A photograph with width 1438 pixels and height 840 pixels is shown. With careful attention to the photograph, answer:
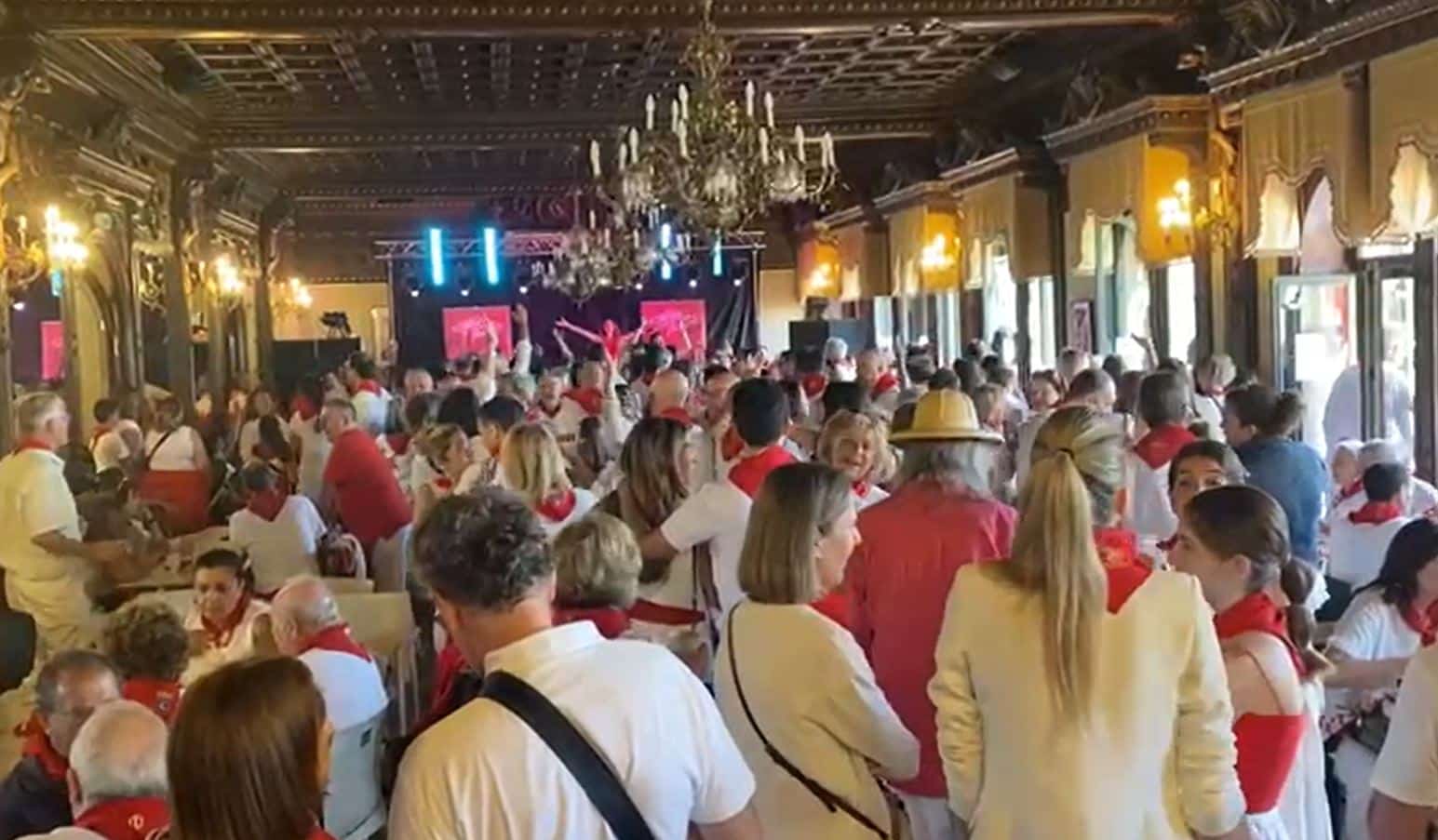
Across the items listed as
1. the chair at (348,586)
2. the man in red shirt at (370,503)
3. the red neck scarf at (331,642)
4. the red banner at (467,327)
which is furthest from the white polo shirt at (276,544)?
the red banner at (467,327)

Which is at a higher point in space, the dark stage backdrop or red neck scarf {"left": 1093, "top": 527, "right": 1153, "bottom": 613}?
the dark stage backdrop

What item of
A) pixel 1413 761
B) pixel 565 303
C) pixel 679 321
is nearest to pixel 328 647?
pixel 1413 761

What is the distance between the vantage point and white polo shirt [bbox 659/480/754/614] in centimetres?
423

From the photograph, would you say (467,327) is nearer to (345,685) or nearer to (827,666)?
(345,685)

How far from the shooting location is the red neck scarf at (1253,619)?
9.32 feet

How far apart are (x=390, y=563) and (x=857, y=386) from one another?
2150mm

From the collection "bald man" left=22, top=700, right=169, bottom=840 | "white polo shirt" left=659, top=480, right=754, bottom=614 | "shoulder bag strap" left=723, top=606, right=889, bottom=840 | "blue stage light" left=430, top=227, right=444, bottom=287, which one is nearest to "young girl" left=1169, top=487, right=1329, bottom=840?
"shoulder bag strap" left=723, top=606, right=889, bottom=840

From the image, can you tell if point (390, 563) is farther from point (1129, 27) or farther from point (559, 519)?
point (1129, 27)

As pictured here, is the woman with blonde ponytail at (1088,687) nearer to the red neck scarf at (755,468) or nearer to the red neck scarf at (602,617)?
the red neck scarf at (602,617)

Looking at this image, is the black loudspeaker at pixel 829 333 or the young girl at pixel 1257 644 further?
the black loudspeaker at pixel 829 333

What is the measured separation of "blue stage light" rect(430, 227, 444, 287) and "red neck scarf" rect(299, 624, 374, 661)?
1968cm

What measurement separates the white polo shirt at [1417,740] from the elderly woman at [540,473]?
2.64 meters

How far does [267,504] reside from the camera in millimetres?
6156

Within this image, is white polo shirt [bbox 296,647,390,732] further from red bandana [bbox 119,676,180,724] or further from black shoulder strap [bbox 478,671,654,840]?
black shoulder strap [bbox 478,671,654,840]
